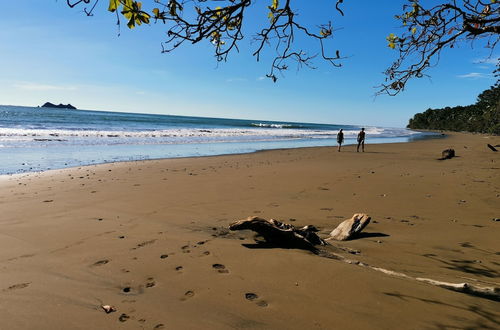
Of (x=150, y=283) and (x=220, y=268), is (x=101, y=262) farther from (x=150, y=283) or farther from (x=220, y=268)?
(x=220, y=268)

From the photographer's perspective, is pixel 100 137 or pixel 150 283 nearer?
pixel 150 283

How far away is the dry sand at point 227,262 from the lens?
7.88 ft

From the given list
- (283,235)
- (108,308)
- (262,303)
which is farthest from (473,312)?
(108,308)

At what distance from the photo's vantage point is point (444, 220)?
547 centimetres

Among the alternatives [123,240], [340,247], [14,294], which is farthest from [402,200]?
[14,294]

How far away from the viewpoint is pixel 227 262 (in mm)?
3383

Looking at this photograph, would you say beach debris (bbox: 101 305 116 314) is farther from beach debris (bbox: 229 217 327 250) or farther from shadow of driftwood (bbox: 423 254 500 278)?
shadow of driftwood (bbox: 423 254 500 278)

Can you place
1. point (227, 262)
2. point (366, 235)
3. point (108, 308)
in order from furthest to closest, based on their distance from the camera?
point (366, 235)
point (227, 262)
point (108, 308)

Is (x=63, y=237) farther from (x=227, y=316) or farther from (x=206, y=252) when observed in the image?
(x=227, y=316)

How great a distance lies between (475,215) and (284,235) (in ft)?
13.6

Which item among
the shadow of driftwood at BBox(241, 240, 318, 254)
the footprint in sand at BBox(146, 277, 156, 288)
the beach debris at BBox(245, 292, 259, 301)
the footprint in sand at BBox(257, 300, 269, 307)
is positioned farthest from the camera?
the shadow of driftwood at BBox(241, 240, 318, 254)

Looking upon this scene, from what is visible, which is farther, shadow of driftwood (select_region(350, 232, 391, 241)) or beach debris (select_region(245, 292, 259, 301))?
shadow of driftwood (select_region(350, 232, 391, 241))

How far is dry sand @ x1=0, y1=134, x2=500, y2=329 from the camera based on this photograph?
2400mm

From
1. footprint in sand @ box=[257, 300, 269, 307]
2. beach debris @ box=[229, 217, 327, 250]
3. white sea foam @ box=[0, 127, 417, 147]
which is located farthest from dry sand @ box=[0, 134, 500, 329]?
white sea foam @ box=[0, 127, 417, 147]
